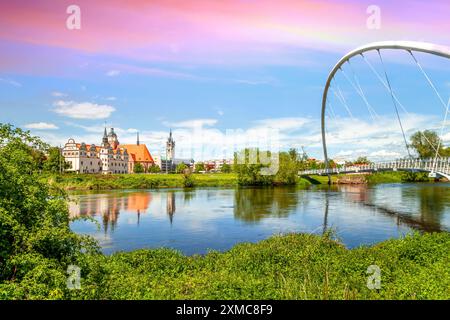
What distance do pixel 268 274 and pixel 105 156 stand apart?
8554cm

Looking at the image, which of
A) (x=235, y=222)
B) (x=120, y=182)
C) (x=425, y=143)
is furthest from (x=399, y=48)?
(x=425, y=143)

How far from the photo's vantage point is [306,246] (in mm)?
12695

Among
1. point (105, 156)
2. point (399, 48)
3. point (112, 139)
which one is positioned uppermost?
point (112, 139)

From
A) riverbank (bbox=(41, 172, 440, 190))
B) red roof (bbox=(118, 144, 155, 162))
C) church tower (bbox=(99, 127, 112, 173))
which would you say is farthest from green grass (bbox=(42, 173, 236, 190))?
red roof (bbox=(118, 144, 155, 162))

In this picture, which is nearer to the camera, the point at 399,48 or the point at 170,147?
the point at 399,48

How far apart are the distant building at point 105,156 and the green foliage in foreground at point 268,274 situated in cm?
7218

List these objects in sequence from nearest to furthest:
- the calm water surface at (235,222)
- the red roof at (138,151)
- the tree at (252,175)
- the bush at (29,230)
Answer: the bush at (29,230) < the calm water surface at (235,222) < the tree at (252,175) < the red roof at (138,151)

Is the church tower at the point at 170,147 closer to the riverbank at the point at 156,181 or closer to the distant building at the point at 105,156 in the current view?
the distant building at the point at 105,156

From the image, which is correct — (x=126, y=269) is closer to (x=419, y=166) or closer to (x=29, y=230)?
(x=29, y=230)

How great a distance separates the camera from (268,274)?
955 centimetres

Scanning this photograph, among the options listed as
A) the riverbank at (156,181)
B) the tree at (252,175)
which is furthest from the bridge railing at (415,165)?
the riverbank at (156,181)

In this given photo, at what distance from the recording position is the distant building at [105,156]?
78062mm

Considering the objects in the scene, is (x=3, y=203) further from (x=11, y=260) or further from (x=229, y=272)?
(x=229, y=272)
